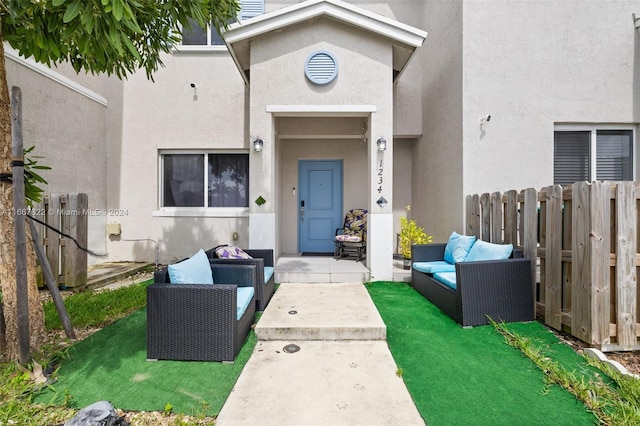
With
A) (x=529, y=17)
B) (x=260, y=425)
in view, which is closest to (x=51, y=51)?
(x=260, y=425)

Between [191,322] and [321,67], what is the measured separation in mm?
4427

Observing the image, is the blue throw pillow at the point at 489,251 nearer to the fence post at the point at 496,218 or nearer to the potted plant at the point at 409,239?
the fence post at the point at 496,218

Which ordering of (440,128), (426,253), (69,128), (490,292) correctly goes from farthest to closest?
(440,128), (69,128), (426,253), (490,292)

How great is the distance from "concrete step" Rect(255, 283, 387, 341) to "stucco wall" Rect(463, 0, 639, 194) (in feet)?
10.5

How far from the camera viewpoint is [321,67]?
5.29 m

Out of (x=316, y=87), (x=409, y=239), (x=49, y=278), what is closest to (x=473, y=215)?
(x=409, y=239)

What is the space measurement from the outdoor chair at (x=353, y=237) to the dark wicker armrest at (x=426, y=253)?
1486mm

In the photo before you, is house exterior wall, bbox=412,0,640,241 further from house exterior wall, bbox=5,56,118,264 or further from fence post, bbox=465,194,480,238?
house exterior wall, bbox=5,56,118,264

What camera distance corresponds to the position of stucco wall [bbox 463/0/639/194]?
5465 millimetres

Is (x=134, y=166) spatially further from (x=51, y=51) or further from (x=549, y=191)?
(x=549, y=191)

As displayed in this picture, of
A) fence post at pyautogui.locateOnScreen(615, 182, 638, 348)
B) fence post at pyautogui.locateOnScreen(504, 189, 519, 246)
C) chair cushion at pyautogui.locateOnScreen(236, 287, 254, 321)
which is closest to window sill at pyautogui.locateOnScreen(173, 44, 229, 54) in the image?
chair cushion at pyautogui.locateOnScreen(236, 287, 254, 321)

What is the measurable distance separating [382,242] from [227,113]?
4.48 metres

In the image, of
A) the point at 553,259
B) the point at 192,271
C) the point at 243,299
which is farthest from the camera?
the point at 553,259

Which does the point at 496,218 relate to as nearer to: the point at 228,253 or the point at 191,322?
the point at 228,253
